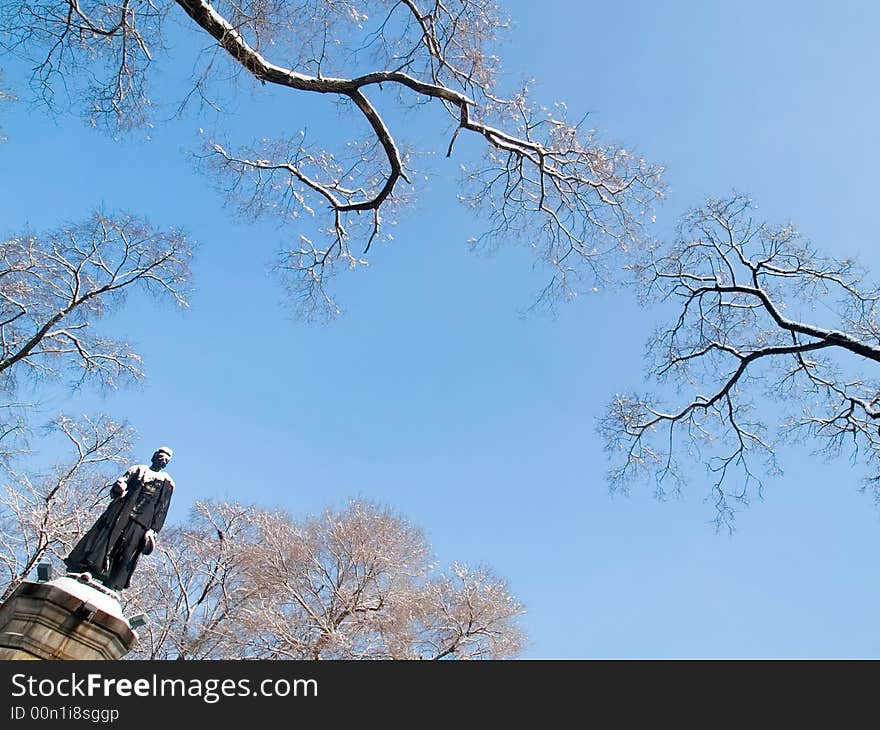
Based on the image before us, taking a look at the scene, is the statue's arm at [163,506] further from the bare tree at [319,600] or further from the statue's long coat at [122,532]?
the bare tree at [319,600]

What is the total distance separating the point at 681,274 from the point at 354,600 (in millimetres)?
13561

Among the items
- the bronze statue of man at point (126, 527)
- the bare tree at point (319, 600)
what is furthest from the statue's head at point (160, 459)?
the bare tree at point (319, 600)

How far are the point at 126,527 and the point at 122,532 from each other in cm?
8

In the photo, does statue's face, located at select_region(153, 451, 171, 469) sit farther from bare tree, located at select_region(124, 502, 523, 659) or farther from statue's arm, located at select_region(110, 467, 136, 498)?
bare tree, located at select_region(124, 502, 523, 659)

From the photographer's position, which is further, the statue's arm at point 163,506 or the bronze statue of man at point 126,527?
the statue's arm at point 163,506

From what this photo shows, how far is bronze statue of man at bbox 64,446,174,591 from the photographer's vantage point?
7328mm

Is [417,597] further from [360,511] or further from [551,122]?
[551,122]

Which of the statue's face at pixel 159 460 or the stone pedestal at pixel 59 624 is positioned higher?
the statue's face at pixel 159 460

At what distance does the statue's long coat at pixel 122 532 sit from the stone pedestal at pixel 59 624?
1.39ft

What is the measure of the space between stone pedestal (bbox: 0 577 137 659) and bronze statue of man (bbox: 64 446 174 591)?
0.43 m

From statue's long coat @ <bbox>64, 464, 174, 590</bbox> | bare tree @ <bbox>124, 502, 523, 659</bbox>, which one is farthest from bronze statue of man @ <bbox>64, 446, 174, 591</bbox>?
bare tree @ <bbox>124, 502, 523, 659</bbox>

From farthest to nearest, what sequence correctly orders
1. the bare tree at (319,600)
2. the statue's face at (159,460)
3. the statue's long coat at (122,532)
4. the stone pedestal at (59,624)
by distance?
the bare tree at (319,600)
the statue's face at (159,460)
the statue's long coat at (122,532)
the stone pedestal at (59,624)

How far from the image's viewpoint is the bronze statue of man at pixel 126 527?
24.0 feet
